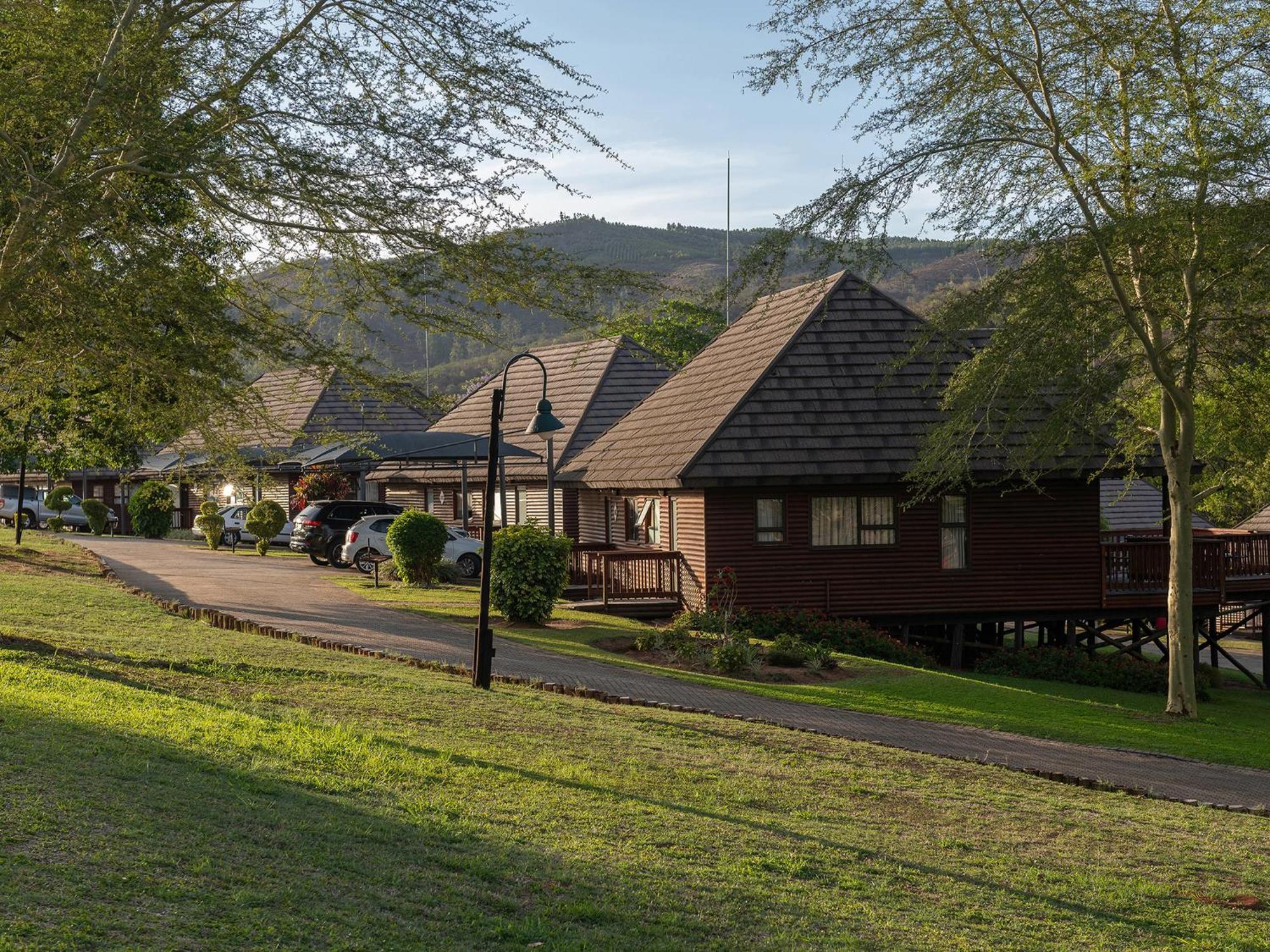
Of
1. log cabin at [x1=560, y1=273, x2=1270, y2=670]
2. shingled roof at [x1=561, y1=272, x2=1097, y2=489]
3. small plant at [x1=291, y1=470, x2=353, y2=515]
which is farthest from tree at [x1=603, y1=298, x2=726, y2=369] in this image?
log cabin at [x1=560, y1=273, x2=1270, y2=670]

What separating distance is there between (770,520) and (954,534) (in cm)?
399

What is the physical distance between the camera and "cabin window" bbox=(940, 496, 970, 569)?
26.9 m

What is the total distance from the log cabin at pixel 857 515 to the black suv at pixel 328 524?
12265mm

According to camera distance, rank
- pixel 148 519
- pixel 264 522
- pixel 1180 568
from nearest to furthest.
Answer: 1. pixel 1180 568
2. pixel 264 522
3. pixel 148 519

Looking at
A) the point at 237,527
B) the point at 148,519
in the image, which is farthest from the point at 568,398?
the point at 148,519

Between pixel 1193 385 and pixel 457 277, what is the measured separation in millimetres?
12100

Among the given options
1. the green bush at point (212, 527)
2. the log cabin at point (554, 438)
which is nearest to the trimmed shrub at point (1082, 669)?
the log cabin at point (554, 438)

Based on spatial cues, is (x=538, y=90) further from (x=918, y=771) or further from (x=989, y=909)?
→ (x=989, y=909)

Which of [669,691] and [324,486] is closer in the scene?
[669,691]

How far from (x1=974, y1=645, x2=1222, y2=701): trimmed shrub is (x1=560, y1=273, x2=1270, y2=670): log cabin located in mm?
824

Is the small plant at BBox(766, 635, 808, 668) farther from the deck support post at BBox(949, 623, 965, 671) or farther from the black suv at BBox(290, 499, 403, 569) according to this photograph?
the black suv at BBox(290, 499, 403, 569)

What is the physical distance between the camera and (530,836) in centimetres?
819

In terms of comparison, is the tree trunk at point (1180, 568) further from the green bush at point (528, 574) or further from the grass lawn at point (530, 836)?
the green bush at point (528, 574)

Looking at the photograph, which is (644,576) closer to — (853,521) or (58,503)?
(853,521)
